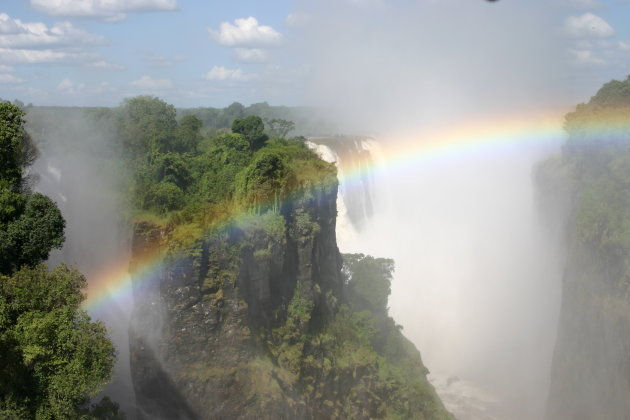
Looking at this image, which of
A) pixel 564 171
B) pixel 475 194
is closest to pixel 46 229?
pixel 564 171

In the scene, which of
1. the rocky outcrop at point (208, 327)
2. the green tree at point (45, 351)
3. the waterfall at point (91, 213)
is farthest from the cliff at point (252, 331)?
the green tree at point (45, 351)

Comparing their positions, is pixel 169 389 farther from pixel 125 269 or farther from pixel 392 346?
pixel 392 346

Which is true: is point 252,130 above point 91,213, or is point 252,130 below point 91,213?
above

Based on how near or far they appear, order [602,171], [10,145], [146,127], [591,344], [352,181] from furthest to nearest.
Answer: [352,181] < [602,171] < [591,344] < [146,127] < [10,145]

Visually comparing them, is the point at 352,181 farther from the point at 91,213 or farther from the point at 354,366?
the point at 91,213

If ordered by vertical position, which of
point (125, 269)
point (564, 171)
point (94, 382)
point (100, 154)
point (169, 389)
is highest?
point (564, 171)

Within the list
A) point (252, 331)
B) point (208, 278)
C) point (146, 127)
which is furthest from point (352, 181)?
point (208, 278)
